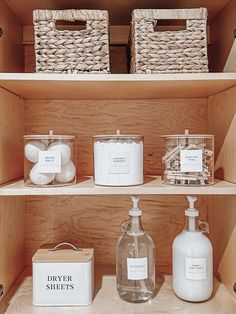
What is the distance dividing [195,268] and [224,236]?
0.19 meters

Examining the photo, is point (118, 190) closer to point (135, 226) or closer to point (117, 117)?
point (135, 226)

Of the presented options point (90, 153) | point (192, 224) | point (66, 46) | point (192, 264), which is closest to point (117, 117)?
point (90, 153)

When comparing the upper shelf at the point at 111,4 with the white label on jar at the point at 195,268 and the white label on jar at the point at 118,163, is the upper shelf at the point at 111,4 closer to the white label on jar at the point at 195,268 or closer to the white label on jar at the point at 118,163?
the white label on jar at the point at 118,163

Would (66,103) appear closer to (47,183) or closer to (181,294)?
(47,183)

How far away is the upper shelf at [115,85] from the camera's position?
0.95m

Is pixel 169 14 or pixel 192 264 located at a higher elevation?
pixel 169 14

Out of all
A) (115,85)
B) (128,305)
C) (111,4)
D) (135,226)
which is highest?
(111,4)

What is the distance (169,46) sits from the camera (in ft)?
3.30

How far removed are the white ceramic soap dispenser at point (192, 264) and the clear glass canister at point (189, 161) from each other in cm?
10

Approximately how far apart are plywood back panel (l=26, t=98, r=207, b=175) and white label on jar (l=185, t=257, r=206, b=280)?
400 millimetres

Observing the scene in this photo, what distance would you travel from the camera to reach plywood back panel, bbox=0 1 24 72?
108cm

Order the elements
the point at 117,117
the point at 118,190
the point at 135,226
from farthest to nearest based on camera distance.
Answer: the point at 117,117 → the point at 135,226 → the point at 118,190

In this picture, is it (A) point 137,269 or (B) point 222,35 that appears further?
(B) point 222,35

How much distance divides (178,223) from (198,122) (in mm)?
404
